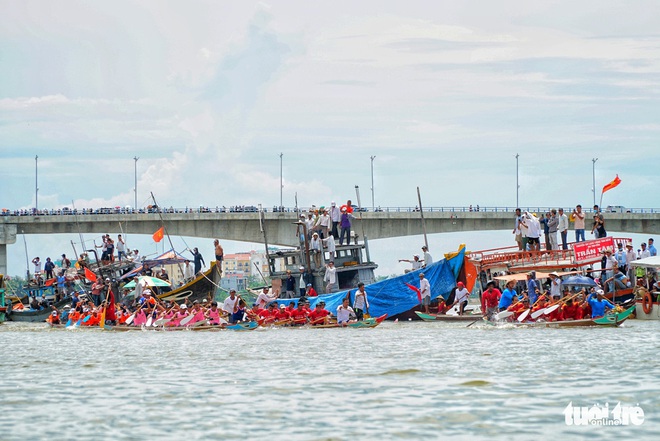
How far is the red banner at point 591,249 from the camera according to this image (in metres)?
37.3

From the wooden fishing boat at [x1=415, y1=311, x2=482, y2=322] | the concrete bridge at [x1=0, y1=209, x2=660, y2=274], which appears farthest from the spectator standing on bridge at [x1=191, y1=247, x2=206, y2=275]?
the concrete bridge at [x1=0, y1=209, x2=660, y2=274]

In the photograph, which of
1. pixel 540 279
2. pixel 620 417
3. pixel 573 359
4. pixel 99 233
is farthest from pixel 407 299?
pixel 99 233

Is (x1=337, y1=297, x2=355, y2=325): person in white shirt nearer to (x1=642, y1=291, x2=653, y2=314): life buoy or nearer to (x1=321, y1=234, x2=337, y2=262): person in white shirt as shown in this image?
(x1=321, y1=234, x2=337, y2=262): person in white shirt

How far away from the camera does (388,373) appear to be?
17828 mm

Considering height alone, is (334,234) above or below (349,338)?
above

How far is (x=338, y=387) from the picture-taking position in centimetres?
1605

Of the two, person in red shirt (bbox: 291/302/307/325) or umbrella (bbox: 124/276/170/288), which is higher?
umbrella (bbox: 124/276/170/288)

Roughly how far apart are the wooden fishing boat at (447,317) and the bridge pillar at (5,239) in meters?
53.2

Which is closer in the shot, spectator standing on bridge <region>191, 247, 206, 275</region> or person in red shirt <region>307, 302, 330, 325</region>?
person in red shirt <region>307, 302, 330, 325</region>

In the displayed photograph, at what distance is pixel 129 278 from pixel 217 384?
34.2 metres

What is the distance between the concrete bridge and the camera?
82.1 meters

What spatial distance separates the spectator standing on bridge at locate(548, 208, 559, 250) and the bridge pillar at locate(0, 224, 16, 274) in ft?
174

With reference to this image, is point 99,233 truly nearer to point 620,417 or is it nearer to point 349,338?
point 349,338

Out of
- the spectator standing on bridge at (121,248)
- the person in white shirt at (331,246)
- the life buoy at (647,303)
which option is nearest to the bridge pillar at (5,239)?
→ the spectator standing on bridge at (121,248)
